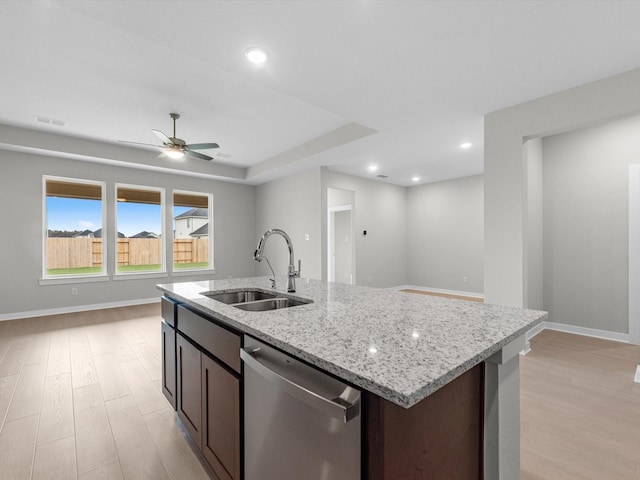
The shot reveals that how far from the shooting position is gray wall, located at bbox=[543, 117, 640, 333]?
3.67 metres

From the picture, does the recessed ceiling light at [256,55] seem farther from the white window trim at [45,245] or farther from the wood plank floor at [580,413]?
the white window trim at [45,245]

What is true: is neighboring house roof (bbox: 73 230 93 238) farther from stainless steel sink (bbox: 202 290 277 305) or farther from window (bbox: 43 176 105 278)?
stainless steel sink (bbox: 202 290 277 305)

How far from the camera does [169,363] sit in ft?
6.77

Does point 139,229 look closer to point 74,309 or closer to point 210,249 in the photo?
point 210,249

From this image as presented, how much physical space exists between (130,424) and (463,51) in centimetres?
358

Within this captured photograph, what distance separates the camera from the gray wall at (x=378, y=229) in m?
6.63

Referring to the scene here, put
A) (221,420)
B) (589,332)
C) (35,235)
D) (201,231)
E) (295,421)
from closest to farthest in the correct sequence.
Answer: (295,421) < (221,420) < (589,332) < (35,235) < (201,231)

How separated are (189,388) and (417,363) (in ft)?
4.86

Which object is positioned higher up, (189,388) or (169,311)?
(169,311)

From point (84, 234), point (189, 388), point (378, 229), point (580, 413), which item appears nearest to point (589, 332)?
point (580, 413)

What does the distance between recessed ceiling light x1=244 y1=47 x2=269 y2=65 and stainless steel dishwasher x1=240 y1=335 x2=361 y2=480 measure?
2.09 meters

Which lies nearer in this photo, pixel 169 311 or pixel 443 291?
pixel 169 311

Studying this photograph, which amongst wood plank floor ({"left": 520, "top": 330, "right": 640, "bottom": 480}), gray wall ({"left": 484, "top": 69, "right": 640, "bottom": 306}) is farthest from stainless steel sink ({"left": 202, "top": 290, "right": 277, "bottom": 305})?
gray wall ({"left": 484, "top": 69, "right": 640, "bottom": 306})

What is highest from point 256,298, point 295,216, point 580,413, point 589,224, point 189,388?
point 295,216
